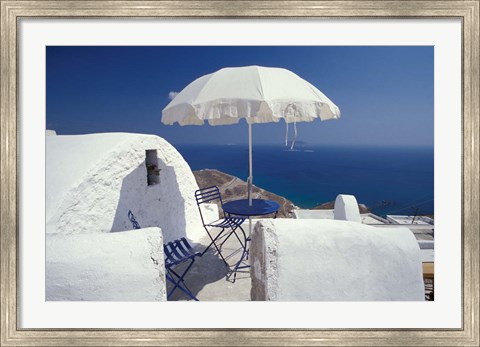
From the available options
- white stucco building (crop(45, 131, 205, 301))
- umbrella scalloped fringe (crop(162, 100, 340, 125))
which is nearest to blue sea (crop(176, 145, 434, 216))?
white stucco building (crop(45, 131, 205, 301))

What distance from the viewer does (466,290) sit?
2.38 m

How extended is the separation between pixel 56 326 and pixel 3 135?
172 centimetres

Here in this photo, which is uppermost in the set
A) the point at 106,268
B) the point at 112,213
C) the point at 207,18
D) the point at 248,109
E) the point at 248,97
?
the point at 207,18

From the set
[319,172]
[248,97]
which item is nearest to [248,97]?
[248,97]

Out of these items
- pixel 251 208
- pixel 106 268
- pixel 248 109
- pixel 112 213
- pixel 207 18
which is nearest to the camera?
pixel 106 268

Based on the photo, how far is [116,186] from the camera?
4176 millimetres

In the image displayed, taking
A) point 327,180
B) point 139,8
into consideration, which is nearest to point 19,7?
point 139,8

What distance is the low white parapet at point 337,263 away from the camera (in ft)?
7.29

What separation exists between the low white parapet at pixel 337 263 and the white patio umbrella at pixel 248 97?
1251mm

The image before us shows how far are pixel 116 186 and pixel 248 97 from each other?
2574 millimetres

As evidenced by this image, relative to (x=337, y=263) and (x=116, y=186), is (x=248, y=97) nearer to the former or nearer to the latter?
(x=337, y=263)

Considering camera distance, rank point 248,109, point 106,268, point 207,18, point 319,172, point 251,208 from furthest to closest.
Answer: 1. point 319,172
2. point 251,208
3. point 248,109
4. point 207,18
5. point 106,268

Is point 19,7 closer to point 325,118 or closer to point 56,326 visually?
point 56,326

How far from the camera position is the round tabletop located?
150 inches
